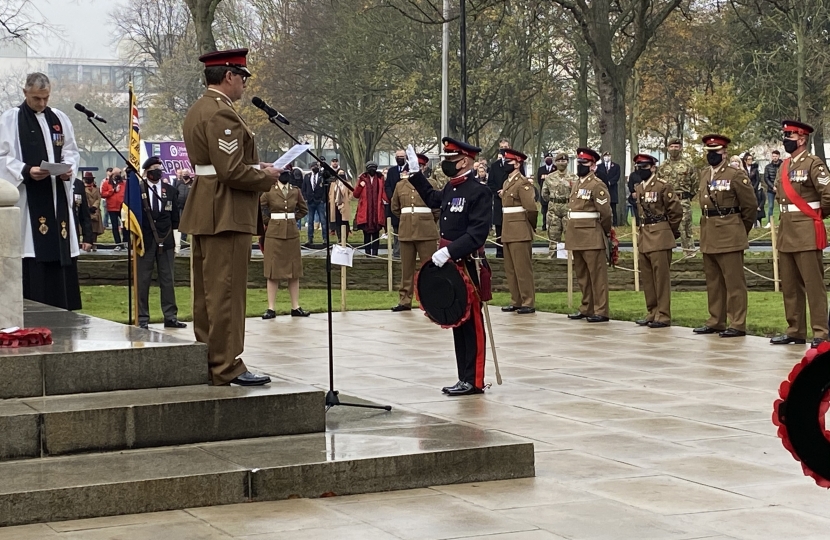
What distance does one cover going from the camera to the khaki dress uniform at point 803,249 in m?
14.1

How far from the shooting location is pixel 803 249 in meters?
14.3

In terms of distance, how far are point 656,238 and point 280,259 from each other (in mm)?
4999

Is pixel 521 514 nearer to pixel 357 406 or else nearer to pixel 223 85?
pixel 357 406

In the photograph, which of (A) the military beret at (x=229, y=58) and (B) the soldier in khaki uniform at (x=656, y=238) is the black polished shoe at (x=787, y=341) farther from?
(A) the military beret at (x=229, y=58)

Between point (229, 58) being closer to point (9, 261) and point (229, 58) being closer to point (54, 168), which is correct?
point (9, 261)

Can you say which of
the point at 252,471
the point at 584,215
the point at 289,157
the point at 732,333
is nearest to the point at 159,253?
the point at 584,215

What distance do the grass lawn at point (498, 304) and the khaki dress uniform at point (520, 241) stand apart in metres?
0.49

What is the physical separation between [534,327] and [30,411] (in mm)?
10233

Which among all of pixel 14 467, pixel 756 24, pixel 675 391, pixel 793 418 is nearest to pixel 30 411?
pixel 14 467

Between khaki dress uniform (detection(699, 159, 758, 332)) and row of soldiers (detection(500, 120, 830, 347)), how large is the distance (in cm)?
1

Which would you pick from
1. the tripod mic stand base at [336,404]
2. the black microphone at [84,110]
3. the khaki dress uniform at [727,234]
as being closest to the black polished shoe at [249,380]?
the tripod mic stand base at [336,404]

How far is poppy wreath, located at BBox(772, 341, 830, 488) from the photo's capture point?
466 cm

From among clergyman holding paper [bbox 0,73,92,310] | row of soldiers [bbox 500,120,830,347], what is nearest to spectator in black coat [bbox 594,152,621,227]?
row of soldiers [bbox 500,120,830,347]

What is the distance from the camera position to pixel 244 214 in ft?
27.2
